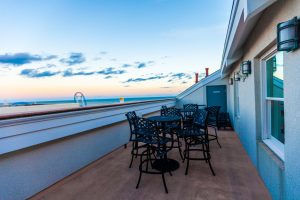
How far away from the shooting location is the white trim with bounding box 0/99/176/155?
7.00 feet

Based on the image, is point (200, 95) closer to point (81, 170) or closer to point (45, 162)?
point (81, 170)

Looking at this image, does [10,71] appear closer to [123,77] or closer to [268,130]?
[268,130]

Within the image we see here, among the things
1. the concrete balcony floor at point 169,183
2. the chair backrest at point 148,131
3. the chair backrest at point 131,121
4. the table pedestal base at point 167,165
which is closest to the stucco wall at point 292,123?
the concrete balcony floor at point 169,183

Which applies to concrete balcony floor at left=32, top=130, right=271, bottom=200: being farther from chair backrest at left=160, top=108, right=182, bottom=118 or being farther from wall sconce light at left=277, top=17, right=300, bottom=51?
wall sconce light at left=277, top=17, right=300, bottom=51

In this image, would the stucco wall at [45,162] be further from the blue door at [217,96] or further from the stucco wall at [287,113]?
the blue door at [217,96]

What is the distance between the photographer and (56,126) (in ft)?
8.95

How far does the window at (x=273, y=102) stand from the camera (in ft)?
7.04

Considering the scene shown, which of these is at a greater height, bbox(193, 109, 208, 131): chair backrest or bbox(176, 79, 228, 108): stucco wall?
bbox(176, 79, 228, 108): stucco wall

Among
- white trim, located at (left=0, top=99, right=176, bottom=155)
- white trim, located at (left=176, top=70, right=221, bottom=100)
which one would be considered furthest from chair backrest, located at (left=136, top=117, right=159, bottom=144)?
white trim, located at (left=176, top=70, right=221, bottom=100)

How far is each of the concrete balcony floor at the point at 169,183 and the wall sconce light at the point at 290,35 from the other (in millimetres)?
1803

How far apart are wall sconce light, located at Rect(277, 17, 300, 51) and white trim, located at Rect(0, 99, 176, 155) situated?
290cm

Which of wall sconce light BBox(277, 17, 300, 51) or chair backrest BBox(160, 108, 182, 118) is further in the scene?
chair backrest BBox(160, 108, 182, 118)

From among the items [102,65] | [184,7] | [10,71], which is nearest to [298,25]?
[184,7]

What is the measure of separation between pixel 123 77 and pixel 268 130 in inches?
474
